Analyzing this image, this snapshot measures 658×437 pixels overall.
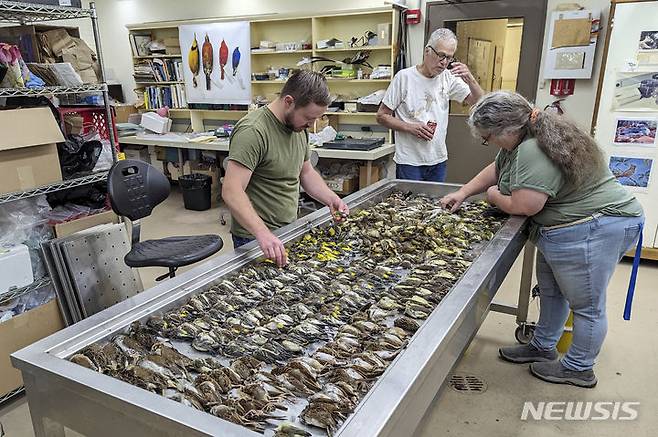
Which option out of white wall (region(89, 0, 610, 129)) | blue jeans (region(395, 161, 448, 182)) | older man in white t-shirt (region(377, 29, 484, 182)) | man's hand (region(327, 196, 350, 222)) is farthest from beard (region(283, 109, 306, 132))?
white wall (region(89, 0, 610, 129))

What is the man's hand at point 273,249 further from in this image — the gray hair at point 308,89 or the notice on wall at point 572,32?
the notice on wall at point 572,32

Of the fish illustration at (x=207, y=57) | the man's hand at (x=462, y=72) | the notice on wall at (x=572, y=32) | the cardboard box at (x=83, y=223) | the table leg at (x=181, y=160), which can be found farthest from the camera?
the table leg at (x=181, y=160)

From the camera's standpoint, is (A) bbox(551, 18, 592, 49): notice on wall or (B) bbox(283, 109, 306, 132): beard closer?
(B) bbox(283, 109, 306, 132): beard

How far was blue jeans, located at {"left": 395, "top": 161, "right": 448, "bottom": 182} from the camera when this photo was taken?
10.6 feet

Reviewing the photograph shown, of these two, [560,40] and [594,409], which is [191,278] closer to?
[594,409]

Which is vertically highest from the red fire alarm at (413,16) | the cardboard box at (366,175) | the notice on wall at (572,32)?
the red fire alarm at (413,16)

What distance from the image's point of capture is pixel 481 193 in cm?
251

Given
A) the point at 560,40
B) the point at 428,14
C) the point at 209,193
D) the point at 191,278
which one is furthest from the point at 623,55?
the point at 209,193

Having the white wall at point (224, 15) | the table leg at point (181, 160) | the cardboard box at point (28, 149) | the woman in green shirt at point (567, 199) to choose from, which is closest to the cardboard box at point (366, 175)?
the white wall at point (224, 15)

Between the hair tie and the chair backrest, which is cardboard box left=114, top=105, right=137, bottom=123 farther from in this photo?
the hair tie

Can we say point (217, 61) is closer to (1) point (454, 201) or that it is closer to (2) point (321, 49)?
(2) point (321, 49)

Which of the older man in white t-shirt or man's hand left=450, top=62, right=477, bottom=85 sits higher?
man's hand left=450, top=62, right=477, bottom=85

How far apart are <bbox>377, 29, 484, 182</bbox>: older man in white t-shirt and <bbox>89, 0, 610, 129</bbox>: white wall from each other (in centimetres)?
132

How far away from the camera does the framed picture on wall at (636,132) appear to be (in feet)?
11.8
